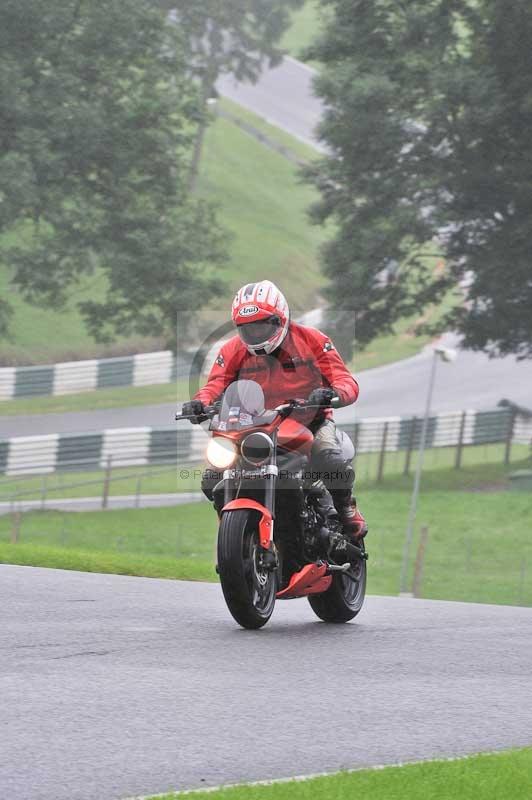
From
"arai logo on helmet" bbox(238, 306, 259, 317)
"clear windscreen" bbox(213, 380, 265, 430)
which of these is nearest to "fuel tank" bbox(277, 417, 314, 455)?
"clear windscreen" bbox(213, 380, 265, 430)

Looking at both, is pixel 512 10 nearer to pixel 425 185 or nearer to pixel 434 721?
pixel 425 185

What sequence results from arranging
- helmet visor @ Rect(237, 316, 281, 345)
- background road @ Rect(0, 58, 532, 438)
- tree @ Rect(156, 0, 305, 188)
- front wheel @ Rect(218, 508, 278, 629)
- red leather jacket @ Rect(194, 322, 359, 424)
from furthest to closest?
1. tree @ Rect(156, 0, 305, 188)
2. background road @ Rect(0, 58, 532, 438)
3. red leather jacket @ Rect(194, 322, 359, 424)
4. helmet visor @ Rect(237, 316, 281, 345)
5. front wheel @ Rect(218, 508, 278, 629)

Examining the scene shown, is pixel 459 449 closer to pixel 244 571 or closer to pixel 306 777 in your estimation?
pixel 244 571

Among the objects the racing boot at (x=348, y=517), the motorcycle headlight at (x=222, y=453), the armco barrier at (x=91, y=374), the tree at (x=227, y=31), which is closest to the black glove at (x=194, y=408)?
the motorcycle headlight at (x=222, y=453)

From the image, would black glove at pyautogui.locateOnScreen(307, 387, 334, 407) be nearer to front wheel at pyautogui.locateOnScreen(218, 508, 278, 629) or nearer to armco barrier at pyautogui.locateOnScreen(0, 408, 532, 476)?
front wheel at pyautogui.locateOnScreen(218, 508, 278, 629)

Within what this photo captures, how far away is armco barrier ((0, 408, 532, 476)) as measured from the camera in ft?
121

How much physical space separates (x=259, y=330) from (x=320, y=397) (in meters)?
0.55

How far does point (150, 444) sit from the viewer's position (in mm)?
38281

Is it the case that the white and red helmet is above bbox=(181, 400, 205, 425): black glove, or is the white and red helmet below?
above

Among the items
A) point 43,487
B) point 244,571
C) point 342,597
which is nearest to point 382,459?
point 43,487

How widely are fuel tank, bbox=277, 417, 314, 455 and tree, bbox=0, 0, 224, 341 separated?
1068 inches

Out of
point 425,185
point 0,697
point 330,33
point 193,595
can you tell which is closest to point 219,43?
point 330,33

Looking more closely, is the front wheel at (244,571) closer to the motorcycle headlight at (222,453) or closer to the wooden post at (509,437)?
the motorcycle headlight at (222,453)

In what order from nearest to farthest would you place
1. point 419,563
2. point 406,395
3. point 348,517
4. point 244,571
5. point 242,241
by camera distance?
1. point 244,571
2. point 348,517
3. point 419,563
4. point 406,395
5. point 242,241
